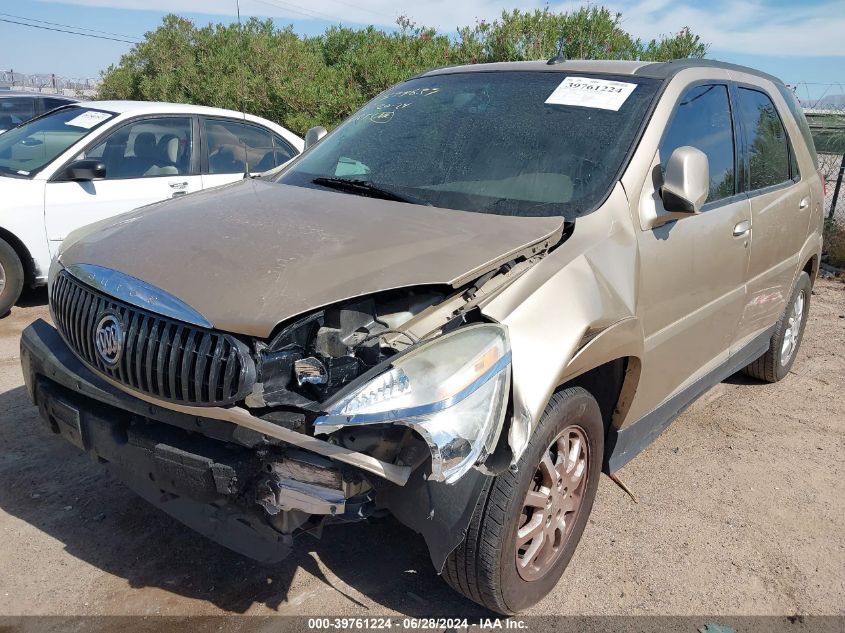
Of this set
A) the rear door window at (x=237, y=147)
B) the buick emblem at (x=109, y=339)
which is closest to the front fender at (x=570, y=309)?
the buick emblem at (x=109, y=339)

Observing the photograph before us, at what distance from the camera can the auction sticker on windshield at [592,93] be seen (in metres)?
3.25

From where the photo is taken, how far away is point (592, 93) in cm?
332

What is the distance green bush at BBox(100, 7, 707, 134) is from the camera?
9.85 metres

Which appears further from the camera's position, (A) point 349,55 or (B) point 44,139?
(A) point 349,55

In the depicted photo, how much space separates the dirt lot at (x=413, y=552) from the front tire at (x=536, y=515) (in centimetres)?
21

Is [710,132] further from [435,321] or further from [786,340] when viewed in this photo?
[786,340]

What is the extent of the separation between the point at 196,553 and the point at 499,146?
84.9 inches

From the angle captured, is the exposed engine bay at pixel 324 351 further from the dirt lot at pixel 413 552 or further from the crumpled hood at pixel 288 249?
the dirt lot at pixel 413 552

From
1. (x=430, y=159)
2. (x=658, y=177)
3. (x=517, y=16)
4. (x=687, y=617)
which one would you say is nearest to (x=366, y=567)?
(x=687, y=617)

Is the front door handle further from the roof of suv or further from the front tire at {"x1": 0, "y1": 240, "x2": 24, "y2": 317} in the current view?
the front tire at {"x1": 0, "y1": 240, "x2": 24, "y2": 317}

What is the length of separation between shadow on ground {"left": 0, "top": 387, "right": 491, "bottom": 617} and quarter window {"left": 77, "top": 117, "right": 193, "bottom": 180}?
11.2 ft

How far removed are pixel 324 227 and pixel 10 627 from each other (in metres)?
1.78

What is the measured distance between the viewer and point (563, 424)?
8.42ft

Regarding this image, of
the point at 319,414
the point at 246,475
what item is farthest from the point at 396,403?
the point at 246,475
